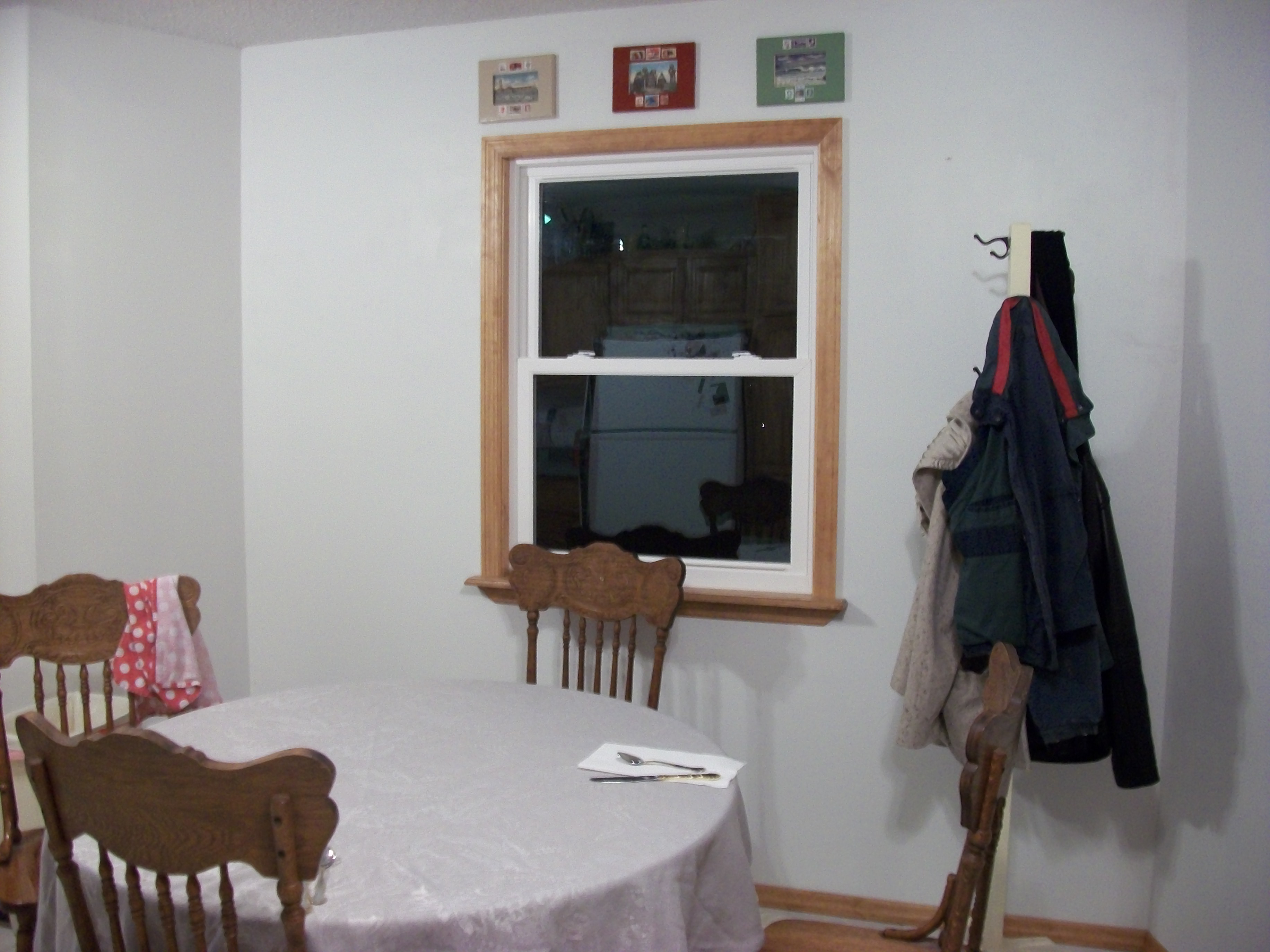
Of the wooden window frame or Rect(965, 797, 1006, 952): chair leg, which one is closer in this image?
Rect(965, 797, 1006, 952): chair leg

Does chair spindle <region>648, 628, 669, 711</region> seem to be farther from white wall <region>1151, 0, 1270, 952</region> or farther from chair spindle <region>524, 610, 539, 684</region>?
white wall <region>1151, 0, 1270, 952</region>

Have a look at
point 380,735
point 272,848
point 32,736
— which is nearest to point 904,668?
point 380,735

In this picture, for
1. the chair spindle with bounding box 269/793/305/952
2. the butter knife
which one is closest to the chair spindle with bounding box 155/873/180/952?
the chair spindle with bounding box 269/793/305/952

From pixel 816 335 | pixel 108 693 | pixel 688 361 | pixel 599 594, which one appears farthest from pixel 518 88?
pixel 108 693

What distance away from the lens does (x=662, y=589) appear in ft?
7.82

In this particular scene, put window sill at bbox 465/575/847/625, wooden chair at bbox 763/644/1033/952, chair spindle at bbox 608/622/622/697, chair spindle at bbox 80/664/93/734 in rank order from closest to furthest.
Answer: wooden chair at bbox 763/644/1033/952 → chair spindle at bbox 80/664/93/734 → chair spindle at bbox 608/622/622/697 → window sill at bbox 465/575/847/625

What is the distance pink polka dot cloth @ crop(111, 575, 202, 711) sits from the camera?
2174 millimetres

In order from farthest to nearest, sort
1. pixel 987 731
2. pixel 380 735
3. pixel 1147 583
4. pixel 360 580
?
pixel 360 580
pixel 1147 583
pixel 380 735
pixel 987 731

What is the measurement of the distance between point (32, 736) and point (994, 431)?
6.12 feet

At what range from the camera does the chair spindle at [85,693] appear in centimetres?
200

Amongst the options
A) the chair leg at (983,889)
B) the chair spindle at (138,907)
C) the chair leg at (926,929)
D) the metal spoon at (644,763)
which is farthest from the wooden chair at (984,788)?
the chair spindle at (138,907)

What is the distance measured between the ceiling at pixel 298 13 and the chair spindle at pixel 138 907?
233 centimetres

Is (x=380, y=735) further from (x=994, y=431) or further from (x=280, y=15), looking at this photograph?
(x=280, y=15)

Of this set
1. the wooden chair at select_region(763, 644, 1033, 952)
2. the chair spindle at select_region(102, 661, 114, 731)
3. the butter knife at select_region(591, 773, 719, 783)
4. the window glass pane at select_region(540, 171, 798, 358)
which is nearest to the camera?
the wooden chair at select_region(763, 644, 1033, 952)
